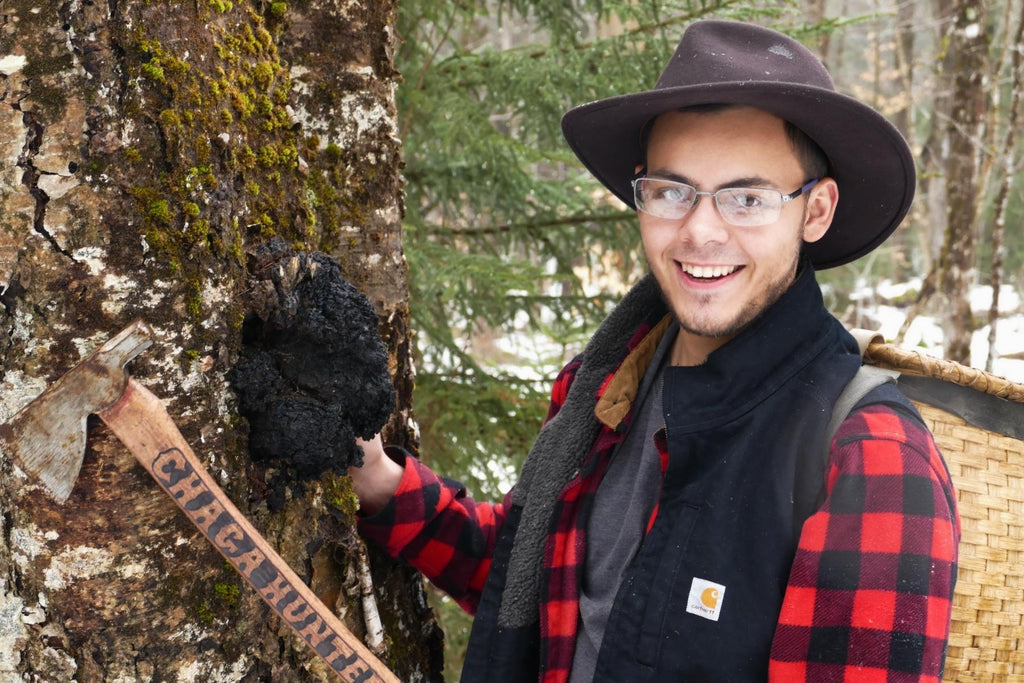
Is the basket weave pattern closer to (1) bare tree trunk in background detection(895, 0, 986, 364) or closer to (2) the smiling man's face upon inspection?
(2) the smiling man's face

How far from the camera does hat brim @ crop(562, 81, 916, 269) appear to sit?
1.87 metres

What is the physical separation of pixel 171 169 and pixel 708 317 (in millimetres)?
1284

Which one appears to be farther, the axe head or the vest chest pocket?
the vest chest pocket

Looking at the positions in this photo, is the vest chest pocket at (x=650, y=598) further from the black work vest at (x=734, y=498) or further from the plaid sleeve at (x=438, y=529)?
the plaid sleeve at (x=438, y=529)

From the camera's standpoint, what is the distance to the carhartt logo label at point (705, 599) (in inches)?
68.1

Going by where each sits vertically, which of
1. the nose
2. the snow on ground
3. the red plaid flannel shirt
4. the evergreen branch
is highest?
the evergreen branch

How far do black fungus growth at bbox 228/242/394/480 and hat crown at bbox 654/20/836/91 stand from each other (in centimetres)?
98

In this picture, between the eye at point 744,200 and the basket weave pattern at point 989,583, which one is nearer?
the basket weave pattern at point 989,583

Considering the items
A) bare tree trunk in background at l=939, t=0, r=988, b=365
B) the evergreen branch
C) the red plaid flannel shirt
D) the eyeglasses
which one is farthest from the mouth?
bare tree trunk in background at l=939, t=0, r=988, b=365

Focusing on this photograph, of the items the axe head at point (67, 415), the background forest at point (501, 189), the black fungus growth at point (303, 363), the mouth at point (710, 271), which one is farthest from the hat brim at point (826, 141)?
the background forest at point (501, 189)

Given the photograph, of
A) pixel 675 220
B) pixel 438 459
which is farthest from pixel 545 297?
pixel 675 220

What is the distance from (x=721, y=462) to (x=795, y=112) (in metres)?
0.83

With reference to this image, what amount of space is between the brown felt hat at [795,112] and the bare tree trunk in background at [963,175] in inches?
230

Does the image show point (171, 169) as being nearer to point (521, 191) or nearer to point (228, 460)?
point (228, 460)
